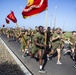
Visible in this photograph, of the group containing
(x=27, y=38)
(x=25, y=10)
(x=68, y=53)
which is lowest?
(x=68, y=53)

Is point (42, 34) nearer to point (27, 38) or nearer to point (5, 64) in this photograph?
point (5, 64)

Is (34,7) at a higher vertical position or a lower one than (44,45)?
higher

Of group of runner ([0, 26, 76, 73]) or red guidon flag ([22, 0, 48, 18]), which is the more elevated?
red guidon flag ([22, 0, 48, 18])

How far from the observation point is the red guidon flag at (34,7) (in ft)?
31.5

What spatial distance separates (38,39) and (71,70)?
199 centimetres

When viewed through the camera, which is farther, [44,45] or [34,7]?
[34,7]

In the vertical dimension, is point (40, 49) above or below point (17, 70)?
above

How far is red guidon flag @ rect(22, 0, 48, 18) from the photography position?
9.60 m

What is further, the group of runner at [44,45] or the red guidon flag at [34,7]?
the group of runner at [44,45]

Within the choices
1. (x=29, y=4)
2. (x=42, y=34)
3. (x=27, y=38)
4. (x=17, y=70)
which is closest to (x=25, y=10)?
(x=29, y=4)

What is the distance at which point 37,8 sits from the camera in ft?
31.8

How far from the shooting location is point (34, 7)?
32.0 feet

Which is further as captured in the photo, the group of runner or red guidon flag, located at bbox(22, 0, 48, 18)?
the group of runner

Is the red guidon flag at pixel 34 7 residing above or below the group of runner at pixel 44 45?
above
